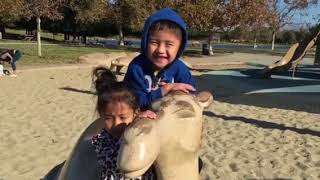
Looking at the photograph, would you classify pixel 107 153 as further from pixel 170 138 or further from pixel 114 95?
pixel 170 138

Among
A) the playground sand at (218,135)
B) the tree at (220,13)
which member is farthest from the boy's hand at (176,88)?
the tree at (220,13)

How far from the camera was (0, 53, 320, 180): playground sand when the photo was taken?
21.8ft

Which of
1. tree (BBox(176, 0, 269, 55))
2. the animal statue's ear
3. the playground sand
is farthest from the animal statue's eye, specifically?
tree (BBox(176, 0, 269, 55))

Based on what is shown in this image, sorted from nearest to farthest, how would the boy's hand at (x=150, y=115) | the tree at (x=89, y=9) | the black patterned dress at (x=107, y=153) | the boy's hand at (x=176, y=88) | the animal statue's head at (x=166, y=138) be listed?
the animal statue's head at (x=166, y=138) < the boy's hand at (x=150, y=115) < the boy's hand at (x=176, y=88) < the black patterned dress at (x=107, y=153) < the tree at (x=89, y=9)

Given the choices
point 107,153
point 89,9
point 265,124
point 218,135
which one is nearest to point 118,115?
point 107,153

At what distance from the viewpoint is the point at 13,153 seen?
289 inches

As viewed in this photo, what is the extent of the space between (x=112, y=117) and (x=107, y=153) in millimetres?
221

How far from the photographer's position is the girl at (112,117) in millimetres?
2465

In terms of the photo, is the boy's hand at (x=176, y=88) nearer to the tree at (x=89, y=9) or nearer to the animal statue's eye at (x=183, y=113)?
the animal statue's eye at (x=183, y=113)

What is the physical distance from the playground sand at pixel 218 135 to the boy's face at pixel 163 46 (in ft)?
3.49

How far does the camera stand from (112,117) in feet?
8.19

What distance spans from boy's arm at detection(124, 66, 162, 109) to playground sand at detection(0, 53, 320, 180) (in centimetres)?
89

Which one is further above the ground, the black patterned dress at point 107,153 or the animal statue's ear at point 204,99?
the animal statue's ear at point 204,99

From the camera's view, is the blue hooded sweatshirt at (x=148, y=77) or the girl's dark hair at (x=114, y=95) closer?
the girl's dark hair at (x=114, y=95)
